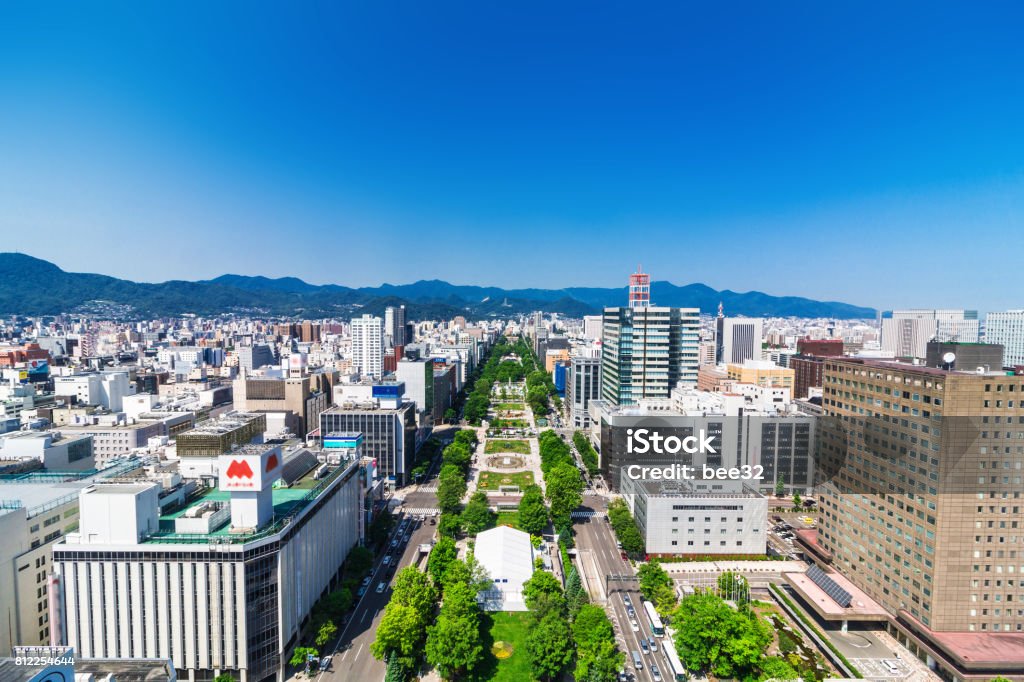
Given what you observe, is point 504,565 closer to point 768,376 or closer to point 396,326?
point 768,376

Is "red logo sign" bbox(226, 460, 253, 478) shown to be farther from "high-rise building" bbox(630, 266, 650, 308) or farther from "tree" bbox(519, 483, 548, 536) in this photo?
"high-rise building" bbox(630, 266, 650, 308)

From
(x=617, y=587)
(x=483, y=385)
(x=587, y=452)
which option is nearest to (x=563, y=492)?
(x=617, y=587)

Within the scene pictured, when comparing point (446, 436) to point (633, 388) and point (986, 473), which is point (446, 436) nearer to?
point (633, 388)

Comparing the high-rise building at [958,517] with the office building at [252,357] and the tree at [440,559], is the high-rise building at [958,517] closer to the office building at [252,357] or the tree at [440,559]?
the tree at [440,559]

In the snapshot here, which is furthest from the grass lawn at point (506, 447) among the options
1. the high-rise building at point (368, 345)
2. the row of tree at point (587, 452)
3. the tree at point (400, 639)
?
the tree at point (400, 639)

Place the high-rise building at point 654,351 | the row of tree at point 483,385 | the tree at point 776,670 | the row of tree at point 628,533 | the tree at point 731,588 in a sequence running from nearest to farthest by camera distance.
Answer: the tree at point 776,670 → the tree at point 731,588 → the row of tree at point 628,533 → the high-rise building at point 654,351 → the row of tree at point 483,385

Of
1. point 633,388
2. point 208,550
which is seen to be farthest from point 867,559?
point 208,550
